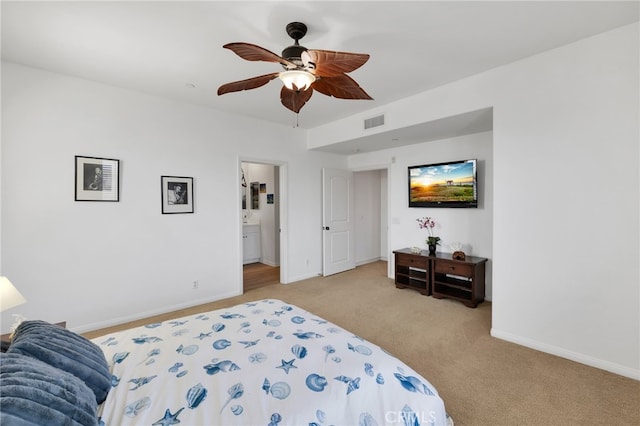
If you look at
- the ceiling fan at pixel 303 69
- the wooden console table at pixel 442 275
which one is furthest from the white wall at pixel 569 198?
the ceiling fan at pixel 303 69

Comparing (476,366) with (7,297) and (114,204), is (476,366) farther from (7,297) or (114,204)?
(114,204)

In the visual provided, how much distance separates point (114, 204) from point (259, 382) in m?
2.97

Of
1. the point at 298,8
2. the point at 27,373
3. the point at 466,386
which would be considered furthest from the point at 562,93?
the point at 27,373

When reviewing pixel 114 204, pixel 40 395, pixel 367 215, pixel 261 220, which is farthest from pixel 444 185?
pixel 40 395

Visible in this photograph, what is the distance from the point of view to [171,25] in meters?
2.10

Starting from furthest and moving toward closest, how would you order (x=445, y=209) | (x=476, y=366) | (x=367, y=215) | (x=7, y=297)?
1. (x=367, y=215)
2. (x=445, y=209)
3. (x=476, y=366)
4. (x=7, y=297)

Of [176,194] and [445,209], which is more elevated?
[176,194]

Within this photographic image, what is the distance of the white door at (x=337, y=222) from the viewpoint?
530cm

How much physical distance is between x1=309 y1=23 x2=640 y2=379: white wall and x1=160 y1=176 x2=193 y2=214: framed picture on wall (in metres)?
3.49

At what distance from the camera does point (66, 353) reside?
1.19m

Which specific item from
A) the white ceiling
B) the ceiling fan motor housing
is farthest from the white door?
the ceiling fan motor housing

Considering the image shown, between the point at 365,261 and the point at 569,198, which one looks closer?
the point at 569,198

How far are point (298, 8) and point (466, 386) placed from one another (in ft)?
9.79

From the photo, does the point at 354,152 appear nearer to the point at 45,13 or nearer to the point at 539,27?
the point at 539,27
